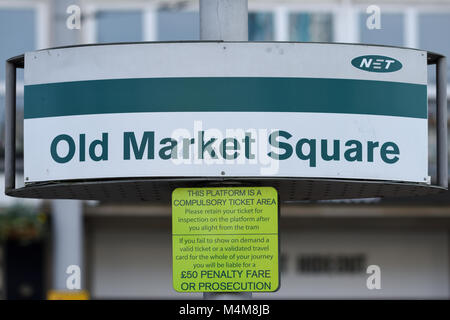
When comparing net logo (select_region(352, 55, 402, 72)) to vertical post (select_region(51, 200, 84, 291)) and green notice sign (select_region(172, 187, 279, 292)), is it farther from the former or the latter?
vertical post (select_region(51, 200, 84, 291))

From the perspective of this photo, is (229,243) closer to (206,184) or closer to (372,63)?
(206,184)

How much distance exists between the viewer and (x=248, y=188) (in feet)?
17.9

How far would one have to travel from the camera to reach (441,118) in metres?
5.75

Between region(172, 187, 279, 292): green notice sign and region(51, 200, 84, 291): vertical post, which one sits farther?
region(51, 200, 84, 291): vertical post

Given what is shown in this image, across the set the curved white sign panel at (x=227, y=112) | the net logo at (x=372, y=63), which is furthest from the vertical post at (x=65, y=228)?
the net logo at (x=372, y=63)

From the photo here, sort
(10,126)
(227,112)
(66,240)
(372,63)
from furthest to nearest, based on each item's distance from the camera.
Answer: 1. (66,240)
2. (10,126)
3. (372,63)
4. (227,112)

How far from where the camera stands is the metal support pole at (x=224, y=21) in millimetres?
5758

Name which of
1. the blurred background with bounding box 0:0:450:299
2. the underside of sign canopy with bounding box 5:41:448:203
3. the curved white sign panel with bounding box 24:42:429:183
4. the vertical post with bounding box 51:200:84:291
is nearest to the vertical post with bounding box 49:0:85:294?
the vertical post with bounding box 51:200:84:291

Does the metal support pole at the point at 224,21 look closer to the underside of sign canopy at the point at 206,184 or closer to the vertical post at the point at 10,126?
the underside of sign canopy at the point at 206,184

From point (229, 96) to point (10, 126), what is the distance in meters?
1.07

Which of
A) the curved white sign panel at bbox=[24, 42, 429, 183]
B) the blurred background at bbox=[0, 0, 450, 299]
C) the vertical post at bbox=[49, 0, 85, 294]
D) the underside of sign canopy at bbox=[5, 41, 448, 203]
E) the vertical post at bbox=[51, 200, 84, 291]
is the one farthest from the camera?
the blurred background at bbox=[0, 0, 450, 299]

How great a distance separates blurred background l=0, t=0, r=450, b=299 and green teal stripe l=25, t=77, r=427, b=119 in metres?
12.6

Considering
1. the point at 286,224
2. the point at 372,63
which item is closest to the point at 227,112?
the point at 372,63

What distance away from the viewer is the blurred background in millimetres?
18859
